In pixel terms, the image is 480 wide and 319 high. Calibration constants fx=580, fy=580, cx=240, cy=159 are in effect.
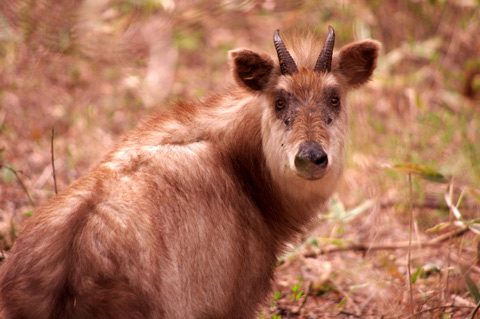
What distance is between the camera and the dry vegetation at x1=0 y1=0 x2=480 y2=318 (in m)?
5.48

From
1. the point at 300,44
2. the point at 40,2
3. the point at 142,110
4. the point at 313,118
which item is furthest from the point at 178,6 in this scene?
the point at 313,118

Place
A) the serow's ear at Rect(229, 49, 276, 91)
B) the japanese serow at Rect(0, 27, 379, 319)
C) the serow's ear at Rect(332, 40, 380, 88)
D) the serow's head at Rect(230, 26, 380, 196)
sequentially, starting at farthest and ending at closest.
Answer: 1. the serow's ear at Rect(332, 40, 380, 88)
2. the serow's ear at Rect(229, 49, 276, 91)
3. the serow's head at Rect(230, 26, 380, 196)
4. the japanese serow at Rect(0, 27, 379, 319)

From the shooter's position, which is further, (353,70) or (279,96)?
(353,70)

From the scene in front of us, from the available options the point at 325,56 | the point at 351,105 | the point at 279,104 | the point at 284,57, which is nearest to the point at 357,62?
the point at 325,56

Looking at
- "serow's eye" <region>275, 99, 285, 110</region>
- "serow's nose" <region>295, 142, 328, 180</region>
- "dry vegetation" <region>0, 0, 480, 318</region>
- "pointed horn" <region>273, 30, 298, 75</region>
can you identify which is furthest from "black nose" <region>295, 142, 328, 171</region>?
"dry vegetation" <region>0, 0, 480, 318</region>

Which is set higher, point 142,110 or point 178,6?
point 178,6

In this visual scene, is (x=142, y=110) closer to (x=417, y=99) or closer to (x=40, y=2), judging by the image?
(x=40, y=2)

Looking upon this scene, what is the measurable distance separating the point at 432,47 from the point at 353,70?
17.0 ft

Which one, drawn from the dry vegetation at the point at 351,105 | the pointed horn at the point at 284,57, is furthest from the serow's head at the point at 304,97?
the dry vegetation at the point at 351,105

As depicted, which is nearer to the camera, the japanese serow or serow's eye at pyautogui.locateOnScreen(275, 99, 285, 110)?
the japanese serow

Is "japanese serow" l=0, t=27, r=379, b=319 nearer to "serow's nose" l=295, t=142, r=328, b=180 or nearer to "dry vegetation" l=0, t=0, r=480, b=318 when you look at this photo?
"serow's nose" l=295, t=142, r=328, b=180

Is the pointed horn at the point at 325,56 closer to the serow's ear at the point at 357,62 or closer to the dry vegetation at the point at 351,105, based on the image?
the serow's ear at the point at 357,62

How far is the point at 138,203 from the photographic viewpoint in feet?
11.6

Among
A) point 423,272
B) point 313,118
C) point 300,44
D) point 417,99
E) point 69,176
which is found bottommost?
point 423,272
